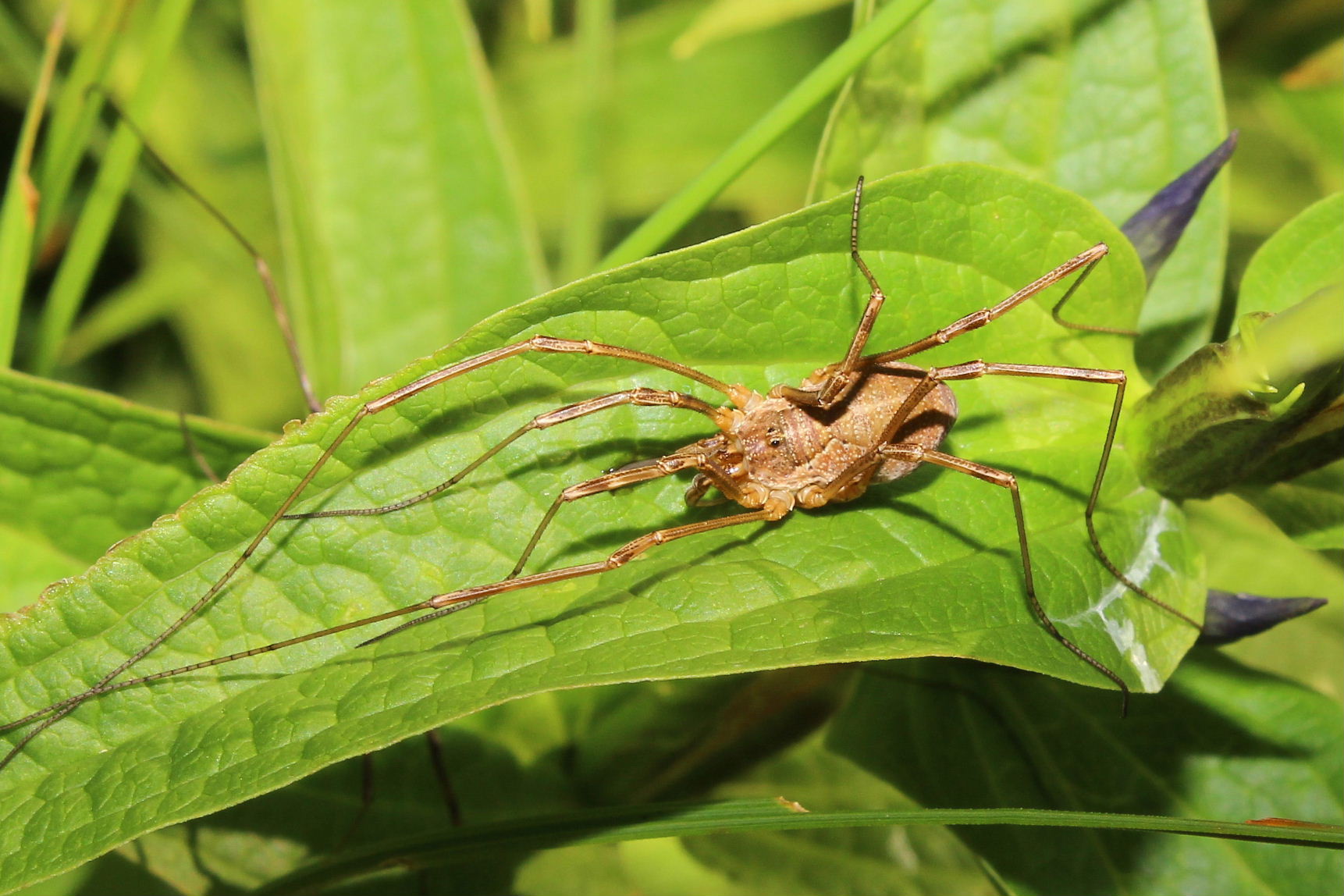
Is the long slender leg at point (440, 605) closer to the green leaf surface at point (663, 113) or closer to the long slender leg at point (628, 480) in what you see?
the long slender leg at point (628, 480)

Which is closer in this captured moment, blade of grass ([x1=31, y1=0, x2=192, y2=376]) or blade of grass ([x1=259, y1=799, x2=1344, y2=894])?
blade of grass ([x1=259, y1=799, x2=1344, y2=894])

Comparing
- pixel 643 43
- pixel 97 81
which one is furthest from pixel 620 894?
pixel 643 43

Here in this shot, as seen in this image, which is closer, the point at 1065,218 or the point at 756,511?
the point at 1065,218

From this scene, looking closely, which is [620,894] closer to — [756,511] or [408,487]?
[756,511]

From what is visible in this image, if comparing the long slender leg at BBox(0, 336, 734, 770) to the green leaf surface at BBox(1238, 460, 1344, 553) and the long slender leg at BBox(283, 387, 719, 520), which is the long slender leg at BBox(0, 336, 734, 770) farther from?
the green leaf surface at BBox(1238, 460, 1344, 553)

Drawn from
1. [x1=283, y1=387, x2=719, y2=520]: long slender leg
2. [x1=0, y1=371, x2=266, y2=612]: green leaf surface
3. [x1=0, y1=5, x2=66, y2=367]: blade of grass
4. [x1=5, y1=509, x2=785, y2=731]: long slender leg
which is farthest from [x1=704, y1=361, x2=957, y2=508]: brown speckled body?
[x1=0, y1=5, x2=66, y2=367]: blade of grass
